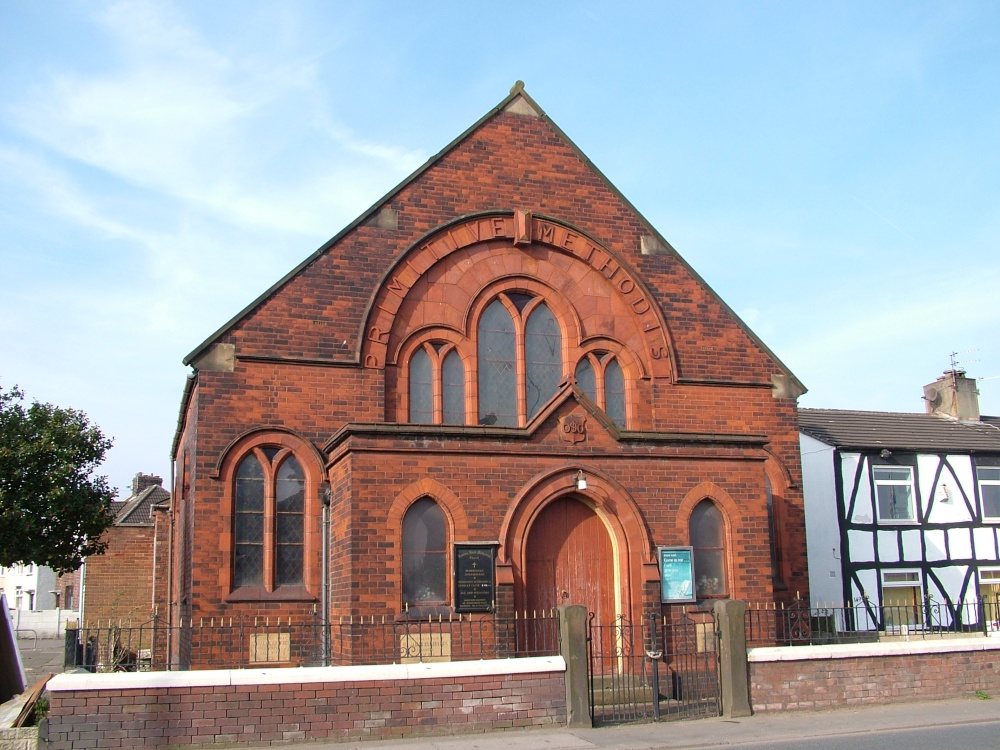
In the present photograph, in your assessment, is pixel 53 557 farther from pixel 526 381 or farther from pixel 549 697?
pixel 549 697

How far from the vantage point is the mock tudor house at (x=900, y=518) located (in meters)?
26.9

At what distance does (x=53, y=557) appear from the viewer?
27.7 m

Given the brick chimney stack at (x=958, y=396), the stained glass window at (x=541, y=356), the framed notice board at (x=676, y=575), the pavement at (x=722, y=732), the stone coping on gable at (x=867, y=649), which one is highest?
the brick chimney stack at (x=958, y=396)

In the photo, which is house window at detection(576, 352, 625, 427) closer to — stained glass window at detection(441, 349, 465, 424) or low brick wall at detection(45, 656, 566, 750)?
stained glass window at detection(441, 349, 465, 424)

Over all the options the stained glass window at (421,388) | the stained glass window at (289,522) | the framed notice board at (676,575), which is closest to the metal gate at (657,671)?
the framed notice board at (676,575)

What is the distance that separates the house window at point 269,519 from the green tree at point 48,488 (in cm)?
1086

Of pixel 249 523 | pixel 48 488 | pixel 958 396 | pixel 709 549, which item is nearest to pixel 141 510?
pixel 48 488

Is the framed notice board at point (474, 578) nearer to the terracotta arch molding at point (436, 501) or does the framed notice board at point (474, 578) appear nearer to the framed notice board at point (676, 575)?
the terracotta arch molding at point (436, 501)

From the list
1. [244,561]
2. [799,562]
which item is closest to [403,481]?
[244,561]

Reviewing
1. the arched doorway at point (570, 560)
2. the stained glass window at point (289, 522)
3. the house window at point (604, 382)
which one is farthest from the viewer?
the house window at point (604, 382)

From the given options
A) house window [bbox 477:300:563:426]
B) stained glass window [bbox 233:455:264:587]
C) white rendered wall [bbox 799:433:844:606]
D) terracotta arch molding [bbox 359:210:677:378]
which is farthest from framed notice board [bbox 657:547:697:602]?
white rendered wall [bbox 799:433:844:606]

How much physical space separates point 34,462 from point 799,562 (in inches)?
728

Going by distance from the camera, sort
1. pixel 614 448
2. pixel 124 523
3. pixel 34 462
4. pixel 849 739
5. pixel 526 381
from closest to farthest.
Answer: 1. pixel 849 739
2. pixel 614 448
3. pixel 526 381
4. pixel 34 462
5. pixel 124 523

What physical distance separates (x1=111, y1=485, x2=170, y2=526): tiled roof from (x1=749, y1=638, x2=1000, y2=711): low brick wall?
26.3 meters
